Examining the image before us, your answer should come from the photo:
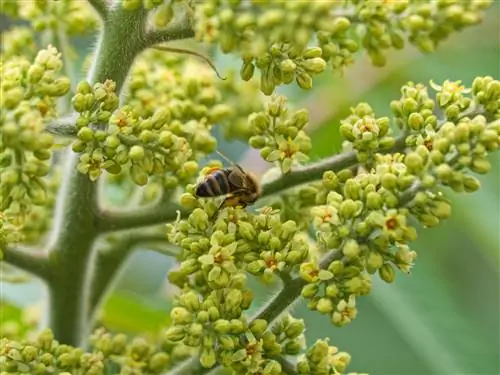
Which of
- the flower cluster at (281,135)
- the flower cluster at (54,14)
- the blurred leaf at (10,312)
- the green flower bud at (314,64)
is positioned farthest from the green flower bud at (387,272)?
the blurred leaf at (10,312)

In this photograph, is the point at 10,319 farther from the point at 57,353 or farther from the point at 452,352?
the point at 452,352

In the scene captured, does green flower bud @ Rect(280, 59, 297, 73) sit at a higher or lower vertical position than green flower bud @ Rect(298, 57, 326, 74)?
lower

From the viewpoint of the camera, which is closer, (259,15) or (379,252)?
(259,15)

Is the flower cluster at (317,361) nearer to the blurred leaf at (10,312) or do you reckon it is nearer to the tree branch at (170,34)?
the tree branch at (170,34)

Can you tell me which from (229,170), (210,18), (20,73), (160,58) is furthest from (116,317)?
(210,18)

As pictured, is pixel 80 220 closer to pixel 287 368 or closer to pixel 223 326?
pixel 223 326

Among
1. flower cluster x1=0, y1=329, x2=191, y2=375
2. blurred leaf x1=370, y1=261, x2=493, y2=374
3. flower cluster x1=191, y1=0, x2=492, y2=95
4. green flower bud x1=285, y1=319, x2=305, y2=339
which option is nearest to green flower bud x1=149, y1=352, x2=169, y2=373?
flower cluster x1=0, y1=329, x2=191, y2=375

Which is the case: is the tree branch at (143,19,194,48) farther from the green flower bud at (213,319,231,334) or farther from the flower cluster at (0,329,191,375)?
the flower cluster at (0,329,191,375)
